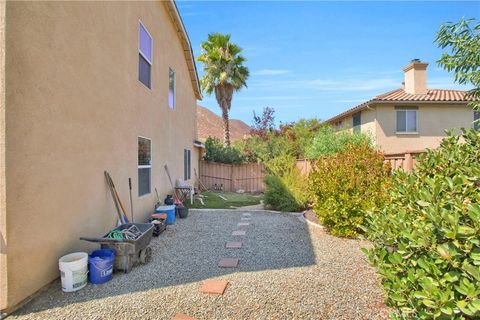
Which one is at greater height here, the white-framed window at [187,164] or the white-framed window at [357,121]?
the white-framed window at [357,121]

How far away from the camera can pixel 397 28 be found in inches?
355

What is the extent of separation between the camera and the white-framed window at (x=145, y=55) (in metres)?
7.39

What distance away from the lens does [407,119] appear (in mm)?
15969

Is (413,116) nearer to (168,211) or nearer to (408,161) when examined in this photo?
(408,161)

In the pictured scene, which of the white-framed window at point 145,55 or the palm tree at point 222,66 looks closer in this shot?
the white-framed window at point 145,55

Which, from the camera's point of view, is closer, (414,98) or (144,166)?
(144,166)

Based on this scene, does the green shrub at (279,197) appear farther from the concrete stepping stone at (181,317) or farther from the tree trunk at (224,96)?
the tree trunk at (224,96)

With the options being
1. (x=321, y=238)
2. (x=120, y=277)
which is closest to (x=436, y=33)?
(x=321, y=238)

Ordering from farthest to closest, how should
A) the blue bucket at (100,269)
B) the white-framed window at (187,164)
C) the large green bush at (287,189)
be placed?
the white-framed window at (187,164) < the large green bush at (287,189) < the blue bucket at (100,269)

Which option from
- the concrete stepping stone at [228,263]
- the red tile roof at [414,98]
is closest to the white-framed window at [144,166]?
the concrete stepping stone at [228,263]

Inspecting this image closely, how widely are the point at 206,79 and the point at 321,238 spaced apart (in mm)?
16694

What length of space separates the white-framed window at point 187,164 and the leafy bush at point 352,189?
292 inches

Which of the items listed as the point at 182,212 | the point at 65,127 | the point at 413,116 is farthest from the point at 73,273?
the point at 413,116

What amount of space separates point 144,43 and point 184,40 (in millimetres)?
4863
